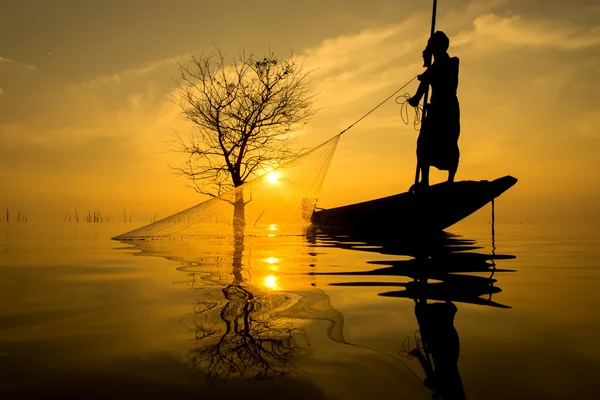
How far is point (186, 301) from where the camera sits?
3.62 metres

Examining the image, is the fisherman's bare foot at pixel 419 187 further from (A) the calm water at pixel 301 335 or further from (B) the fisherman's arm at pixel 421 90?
(A) the calm water at pixel 301 335

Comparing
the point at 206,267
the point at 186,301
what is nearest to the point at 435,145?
the point at 206,267

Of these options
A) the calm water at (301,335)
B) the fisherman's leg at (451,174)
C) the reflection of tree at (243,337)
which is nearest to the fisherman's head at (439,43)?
the fisherman's leg at (451,174)

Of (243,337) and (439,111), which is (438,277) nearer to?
(243,337)

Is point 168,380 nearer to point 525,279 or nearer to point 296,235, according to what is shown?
point 525,279

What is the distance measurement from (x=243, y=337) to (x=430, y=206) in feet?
27.7

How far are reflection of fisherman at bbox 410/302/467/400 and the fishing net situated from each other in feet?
26.4

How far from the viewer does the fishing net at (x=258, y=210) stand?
10.8m

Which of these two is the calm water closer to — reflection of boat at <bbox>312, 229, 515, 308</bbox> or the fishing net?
reflection of boat at <bbox>312, 229, 515, 308</bbox>

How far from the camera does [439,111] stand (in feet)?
31.5

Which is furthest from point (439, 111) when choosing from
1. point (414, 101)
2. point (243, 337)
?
point (243, 337)

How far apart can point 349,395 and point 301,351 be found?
575mm

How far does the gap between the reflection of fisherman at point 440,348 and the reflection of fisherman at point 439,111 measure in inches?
268

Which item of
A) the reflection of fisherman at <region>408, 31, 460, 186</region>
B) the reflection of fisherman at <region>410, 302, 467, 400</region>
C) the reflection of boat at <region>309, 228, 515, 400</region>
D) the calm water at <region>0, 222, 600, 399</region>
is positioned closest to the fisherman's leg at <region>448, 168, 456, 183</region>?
the reflection of fisherman at <region>408, 31, 460, 186</region>
